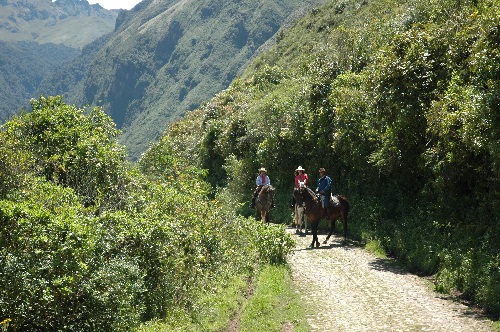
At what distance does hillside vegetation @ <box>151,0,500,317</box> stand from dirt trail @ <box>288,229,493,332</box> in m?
0.65

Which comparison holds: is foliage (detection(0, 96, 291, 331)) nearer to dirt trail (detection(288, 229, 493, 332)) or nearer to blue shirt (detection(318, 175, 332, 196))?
dirt trail (detection(288, 229, 493, 332))

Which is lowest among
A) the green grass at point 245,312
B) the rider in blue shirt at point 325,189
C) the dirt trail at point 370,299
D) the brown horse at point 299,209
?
the green grass at point 245,312

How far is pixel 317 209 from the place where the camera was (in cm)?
1866

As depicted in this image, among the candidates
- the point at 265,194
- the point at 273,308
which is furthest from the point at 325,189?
the point at 273,308

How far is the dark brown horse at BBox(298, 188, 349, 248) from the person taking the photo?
1838cm

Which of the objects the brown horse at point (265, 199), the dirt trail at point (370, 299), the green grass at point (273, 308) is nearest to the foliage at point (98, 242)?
the green grass at point (273, 308)

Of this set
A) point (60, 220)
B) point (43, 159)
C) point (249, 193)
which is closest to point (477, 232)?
point (60, 220)

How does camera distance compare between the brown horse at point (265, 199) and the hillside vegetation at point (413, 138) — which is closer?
the hillside vegetation at point (413, 138)

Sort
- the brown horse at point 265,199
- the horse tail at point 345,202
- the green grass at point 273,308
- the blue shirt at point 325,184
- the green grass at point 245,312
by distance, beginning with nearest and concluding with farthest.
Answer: the green grass at point 245,312 → the green grass at point 273,308 → the blue shirt at point 325,184 → the horse tail at point 345,202 → the brown horse at point 265,199

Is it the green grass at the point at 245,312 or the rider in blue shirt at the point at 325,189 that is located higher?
the rider in blue shirt at the point at 325,189

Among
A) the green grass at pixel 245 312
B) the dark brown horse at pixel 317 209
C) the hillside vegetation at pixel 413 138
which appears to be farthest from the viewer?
the dark brown horse at pixel 317 209

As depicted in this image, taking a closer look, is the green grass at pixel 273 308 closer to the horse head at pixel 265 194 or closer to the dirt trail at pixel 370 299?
the dirt trail at pixel 370 299

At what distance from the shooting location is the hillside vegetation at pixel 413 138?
39.7 feet

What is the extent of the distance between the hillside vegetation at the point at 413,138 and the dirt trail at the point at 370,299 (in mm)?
645
